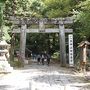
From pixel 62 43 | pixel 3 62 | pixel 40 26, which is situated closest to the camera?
pixel 3 62

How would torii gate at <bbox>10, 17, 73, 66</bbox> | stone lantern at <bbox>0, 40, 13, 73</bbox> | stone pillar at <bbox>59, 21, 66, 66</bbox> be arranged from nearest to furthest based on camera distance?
stone lantern at <bbox>0, 40, 13, 73</bbox>
torii gate at <bbox>10, 17, 73, 66</bbox>
stone pillar at <bbox>59, 21, 66, 66</bbox>

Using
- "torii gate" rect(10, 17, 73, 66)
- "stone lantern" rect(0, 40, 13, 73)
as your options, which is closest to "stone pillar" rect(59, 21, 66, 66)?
"torii gate" rect(10, 17, 73, 66)

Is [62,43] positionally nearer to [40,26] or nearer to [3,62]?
[40,26]

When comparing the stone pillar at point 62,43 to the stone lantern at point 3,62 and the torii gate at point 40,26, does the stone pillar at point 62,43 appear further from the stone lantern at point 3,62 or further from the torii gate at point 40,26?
the stone lantern at point 3,62

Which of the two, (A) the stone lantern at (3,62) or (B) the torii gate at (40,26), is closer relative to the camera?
(A) the stone lantern at (3,62)

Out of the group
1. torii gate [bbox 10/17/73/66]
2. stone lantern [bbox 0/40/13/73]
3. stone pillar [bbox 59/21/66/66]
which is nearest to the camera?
stone lantern [bbox 0/40/13/73]

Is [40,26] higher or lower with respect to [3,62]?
higher

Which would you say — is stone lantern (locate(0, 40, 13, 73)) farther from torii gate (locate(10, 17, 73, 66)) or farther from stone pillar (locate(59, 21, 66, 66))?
stone pillar (locate(59, 21, 66, 66))

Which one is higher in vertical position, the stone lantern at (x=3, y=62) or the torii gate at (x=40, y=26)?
the torii gate at (x=40, y=26)

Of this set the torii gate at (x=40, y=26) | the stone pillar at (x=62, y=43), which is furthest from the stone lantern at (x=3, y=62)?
the stone pillar at (x=62, y=43)

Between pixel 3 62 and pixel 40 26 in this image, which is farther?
pixel 40 26

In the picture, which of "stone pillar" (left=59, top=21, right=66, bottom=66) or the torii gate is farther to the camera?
"stone pillar" (left=59, top=21, right=66, bottom=66)

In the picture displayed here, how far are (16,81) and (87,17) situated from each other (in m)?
5.00

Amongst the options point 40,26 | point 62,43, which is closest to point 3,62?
point 40,26
